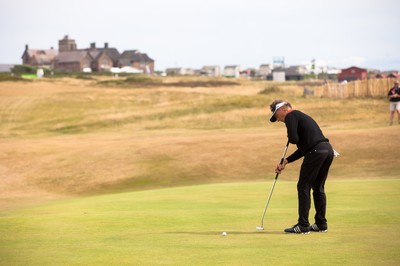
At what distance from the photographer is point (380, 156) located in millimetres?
32688

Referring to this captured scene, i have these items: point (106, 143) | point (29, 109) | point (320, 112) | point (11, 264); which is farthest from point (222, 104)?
point (11, 264)

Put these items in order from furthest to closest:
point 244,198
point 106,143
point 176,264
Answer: point 106,143 < point 244,198 < point 176,264

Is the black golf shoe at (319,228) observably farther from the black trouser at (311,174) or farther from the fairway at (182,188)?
the fairway at (182,188)

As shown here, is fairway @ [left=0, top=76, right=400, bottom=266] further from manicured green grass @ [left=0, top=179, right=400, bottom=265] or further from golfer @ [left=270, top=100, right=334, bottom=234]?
golfer @ [left=270, top=100, right=334, bottom=234]

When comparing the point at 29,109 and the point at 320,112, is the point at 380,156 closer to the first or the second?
the point at 320,112

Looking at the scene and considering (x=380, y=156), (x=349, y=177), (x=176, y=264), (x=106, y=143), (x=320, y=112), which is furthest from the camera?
(x=320, y=112)

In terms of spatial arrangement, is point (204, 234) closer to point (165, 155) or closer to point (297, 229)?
point (297, 229)

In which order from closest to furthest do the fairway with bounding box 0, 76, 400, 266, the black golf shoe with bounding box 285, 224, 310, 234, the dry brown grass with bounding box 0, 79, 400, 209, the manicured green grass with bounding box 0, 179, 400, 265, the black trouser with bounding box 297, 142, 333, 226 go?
the manicured green grass with bounding box 0, 179, 400, 265
the fairway with bounding box 0, 76, 400, 266
the black golf shoe with bounding box 285, 224, 310, 234
the black trouser with bounding box 297, 142, 333, 226
the dry brown grass with bounding box 0, 79, 400, 209

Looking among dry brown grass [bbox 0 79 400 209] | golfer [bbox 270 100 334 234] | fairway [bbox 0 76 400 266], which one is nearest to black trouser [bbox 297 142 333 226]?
golfer [bbox 270 100 334 234]

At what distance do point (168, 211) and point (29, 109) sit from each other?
179ft

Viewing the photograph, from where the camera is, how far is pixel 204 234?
44.4 ft

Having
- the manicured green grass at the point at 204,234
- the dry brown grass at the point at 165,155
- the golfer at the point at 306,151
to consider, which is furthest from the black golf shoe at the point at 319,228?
the dry brown grass at the point at 165,155

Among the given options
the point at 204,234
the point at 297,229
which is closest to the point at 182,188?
the point at 204,234

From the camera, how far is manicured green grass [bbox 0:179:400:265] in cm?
1110
